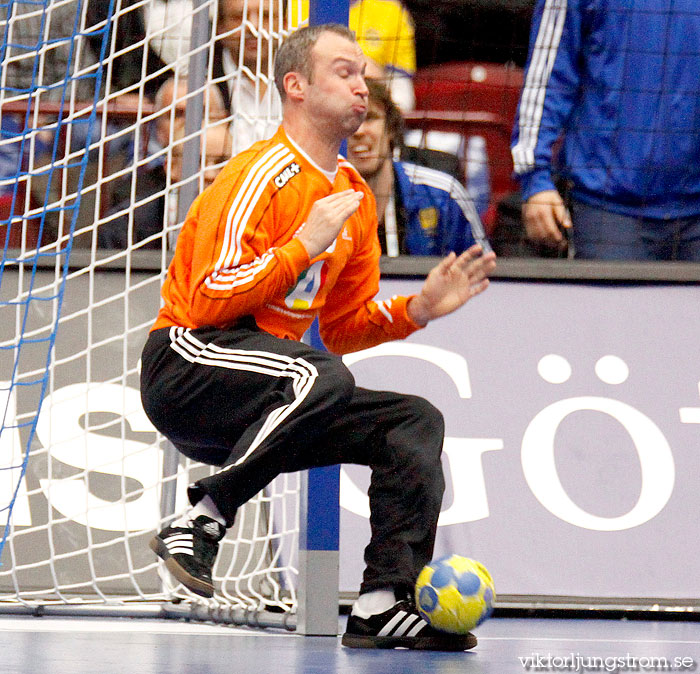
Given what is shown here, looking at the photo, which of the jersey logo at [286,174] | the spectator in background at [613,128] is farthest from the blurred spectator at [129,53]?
the jersey logo at [286,174]

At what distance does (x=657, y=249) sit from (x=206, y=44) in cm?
212

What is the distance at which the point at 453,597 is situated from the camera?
3346 millimetres

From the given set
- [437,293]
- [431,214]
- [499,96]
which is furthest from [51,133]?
[437,293]

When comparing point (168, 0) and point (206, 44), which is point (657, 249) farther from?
point (168, 0)

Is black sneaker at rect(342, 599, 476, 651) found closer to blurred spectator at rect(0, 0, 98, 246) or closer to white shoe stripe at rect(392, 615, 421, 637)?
white shoe stripe at rect(392, 615, 421, 637)

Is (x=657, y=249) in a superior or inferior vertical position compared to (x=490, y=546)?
superior

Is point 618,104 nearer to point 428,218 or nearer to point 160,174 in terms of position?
point 428,218

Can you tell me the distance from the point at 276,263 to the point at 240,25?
1843 mm

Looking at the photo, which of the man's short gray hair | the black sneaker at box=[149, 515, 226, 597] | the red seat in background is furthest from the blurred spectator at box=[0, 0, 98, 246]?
the black sneaker at box=[149, 515, 226, 597]

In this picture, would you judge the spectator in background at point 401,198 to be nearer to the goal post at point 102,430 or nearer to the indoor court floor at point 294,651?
the goal post at point 102,430

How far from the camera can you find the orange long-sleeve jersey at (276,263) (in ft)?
10.6

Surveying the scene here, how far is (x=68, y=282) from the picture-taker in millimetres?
4898

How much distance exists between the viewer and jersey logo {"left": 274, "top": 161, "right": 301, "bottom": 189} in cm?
342

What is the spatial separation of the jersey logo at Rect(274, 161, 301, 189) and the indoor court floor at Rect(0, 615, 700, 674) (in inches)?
49.8
